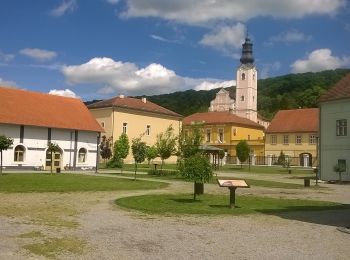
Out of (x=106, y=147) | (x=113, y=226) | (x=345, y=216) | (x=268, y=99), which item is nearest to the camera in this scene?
(x=113, y=226)

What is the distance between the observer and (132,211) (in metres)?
13.9

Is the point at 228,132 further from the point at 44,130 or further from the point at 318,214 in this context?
the point at 318,214

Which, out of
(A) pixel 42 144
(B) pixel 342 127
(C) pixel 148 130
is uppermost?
(C) pixel 148 130

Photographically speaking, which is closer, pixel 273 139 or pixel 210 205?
pixel 210 205

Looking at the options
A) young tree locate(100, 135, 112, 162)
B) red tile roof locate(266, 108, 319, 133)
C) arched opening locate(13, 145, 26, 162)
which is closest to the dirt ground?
arched opening locate(13, 145, 26, 162)

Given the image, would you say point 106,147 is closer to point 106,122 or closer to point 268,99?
point 106,122

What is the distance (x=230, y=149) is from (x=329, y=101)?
44255mm

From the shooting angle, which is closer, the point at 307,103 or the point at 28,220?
the point at 28,220

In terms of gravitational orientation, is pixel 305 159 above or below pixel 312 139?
below

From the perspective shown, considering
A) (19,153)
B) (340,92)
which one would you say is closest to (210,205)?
(340,92)

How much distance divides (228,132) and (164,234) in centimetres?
6822

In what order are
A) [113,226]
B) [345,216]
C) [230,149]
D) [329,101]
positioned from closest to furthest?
[113,226] < [345,216] < [329,101] < [230,149]

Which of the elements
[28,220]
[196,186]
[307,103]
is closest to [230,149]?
[307,103]

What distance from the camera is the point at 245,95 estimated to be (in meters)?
95.4
